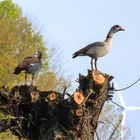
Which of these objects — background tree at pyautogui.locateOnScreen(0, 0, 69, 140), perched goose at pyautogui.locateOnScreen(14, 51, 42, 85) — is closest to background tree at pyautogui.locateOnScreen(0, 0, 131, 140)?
background tree at pyautogui.locateOnScreen(0, 0, 69, 140)

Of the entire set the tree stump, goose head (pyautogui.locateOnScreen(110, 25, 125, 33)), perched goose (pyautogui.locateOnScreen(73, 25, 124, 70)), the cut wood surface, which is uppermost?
goose head (pyautogui.locateOnScreen(110, 25, 125, 33))

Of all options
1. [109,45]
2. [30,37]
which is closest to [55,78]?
[30,37]

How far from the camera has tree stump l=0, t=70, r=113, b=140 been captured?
598 inches

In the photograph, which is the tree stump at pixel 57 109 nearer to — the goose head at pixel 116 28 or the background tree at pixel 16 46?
the goose head at pixel 116 28

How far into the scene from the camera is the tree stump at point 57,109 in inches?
598

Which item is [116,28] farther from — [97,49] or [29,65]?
[29,65]

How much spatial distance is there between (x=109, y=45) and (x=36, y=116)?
243cm

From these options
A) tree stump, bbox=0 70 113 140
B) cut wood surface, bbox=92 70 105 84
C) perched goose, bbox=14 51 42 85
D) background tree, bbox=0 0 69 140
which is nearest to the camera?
tree stump, bbox=0 70 113 140

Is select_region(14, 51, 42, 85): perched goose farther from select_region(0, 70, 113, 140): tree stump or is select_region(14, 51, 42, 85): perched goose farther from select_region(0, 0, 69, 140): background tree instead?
select_region(0, 0, 69, 140): background tree

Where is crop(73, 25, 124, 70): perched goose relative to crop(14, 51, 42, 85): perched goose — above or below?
above

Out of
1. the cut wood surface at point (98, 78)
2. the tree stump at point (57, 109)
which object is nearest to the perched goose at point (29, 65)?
the tree stump at point (57, 109)

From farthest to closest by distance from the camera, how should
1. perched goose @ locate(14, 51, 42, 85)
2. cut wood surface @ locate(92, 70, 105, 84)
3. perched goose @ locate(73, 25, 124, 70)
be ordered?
perched goose @ locate(14, 51, 42, 85) < perched goose @ locate(73, 25, 124, 70) < cut wood surface @ locate(92, 70, 105, 84)

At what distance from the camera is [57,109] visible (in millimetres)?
15281

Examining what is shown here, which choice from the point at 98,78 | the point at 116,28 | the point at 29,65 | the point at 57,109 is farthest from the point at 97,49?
the point at 29,65
